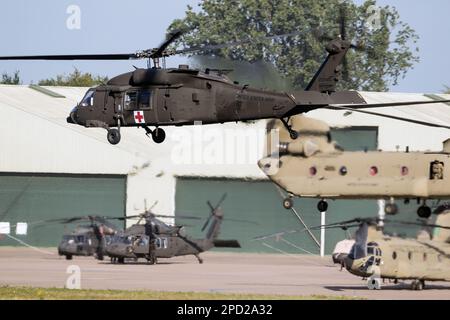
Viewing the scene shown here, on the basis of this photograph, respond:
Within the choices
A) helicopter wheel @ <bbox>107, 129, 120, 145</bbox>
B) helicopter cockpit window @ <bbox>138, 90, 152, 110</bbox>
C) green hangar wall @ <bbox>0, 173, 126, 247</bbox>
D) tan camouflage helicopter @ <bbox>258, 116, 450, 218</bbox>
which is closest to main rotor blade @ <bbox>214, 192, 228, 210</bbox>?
green hangar wall @ <bbox>0, 173, 126, 247</bbox>

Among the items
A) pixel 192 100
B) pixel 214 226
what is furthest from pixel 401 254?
pixel 192 100

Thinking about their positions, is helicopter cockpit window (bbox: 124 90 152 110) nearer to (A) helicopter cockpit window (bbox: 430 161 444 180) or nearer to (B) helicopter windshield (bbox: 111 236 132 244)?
(A) helicopter cockpit window (bbox: 430 161 444 180)

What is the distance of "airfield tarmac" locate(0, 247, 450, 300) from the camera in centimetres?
6209

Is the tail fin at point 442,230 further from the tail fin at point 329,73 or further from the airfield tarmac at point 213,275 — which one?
the tail fin at point 329,73

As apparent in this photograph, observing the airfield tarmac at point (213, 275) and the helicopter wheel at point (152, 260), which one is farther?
the helicopter wheel at point (152, 260)

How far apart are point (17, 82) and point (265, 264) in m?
57.6

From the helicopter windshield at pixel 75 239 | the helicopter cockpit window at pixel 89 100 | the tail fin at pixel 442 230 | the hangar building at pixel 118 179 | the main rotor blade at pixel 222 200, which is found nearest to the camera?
the helicopter cockpit window at pixel 89 100

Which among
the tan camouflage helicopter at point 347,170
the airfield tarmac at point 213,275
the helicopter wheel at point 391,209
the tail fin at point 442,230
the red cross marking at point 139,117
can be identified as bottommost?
the airfield tarmac at point 213,275

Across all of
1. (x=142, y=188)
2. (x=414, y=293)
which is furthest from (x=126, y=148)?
(x=414, y=293)

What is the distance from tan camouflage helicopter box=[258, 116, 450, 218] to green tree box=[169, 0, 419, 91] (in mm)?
50049

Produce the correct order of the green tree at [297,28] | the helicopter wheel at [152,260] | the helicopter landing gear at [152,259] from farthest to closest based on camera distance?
the green tree at [297,28], the helicopter wheel at [152,260], the helicopter landing gear at [152,259]

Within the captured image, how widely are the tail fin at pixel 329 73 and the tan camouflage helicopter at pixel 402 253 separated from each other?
16303mm

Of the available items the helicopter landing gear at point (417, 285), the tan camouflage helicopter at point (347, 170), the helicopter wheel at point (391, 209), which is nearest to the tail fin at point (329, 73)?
the tan camouflage helicopter at point (347, 170)

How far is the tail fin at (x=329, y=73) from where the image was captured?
48719mm
